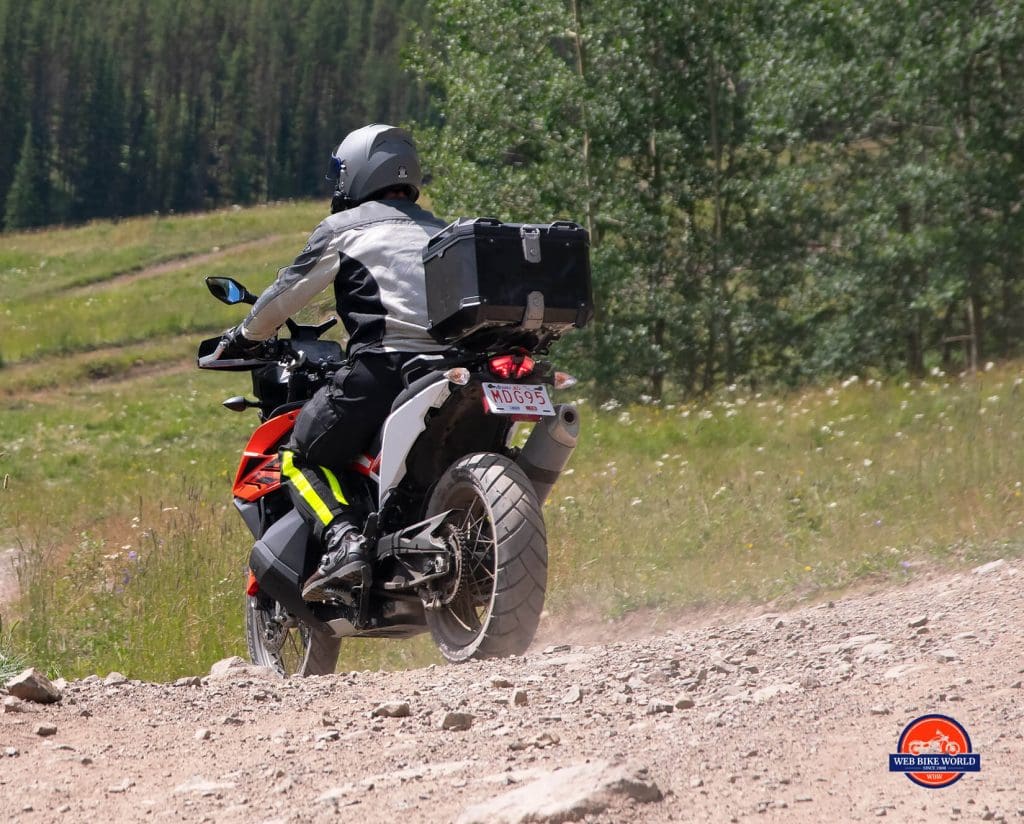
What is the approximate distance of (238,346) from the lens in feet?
21.4

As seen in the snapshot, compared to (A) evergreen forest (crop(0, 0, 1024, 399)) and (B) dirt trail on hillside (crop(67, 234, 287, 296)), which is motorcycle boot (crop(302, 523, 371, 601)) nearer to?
(A) evergreen forest (crop(0, 0, 1024, 399))

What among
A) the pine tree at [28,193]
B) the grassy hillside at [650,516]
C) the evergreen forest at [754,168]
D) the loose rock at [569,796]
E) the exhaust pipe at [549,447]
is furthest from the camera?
the pine tree at [28,193]

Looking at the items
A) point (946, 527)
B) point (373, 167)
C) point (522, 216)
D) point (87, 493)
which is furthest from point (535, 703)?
point (522, 216)

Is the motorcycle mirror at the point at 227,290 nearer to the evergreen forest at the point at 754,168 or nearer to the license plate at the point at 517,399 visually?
the license plate at the point at 517,399

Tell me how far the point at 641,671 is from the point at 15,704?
2101 millimetres

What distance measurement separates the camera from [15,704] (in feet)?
15.4

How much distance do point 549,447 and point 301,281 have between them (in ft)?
4.23

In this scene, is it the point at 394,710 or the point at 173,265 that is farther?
the point at 173,265

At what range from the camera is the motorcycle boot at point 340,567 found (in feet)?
19.0

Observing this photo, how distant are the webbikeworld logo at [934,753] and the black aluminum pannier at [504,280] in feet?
7.79

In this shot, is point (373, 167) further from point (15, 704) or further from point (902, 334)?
point (902, 334)

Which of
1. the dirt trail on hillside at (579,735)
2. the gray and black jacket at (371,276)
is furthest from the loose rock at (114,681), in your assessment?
the gray and black jacket at (371,276)

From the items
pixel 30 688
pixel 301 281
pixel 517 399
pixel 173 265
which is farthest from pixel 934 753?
pixel 173 265

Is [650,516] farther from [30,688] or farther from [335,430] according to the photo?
[30,688]
